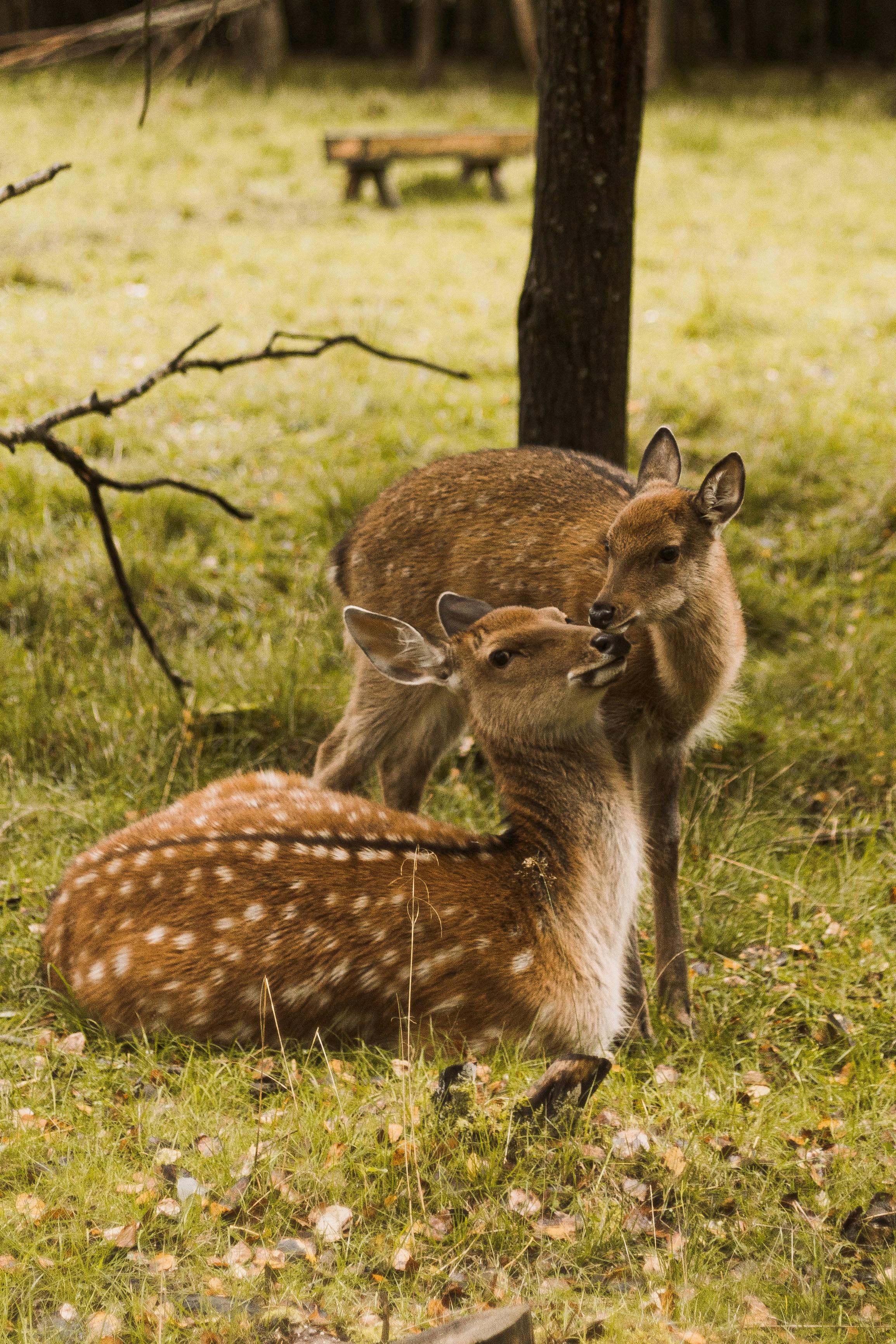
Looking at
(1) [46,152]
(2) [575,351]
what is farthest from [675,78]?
(2) [575,351]

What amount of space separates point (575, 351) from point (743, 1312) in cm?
362

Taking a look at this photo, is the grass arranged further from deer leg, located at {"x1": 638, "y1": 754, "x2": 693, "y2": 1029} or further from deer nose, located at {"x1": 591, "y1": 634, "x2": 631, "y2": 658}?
deer nose, located at {"x1": 591, "y1": 634, "x2": 631, "y2": 658}

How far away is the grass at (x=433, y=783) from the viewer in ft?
8.55

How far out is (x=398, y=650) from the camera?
3.69 metres

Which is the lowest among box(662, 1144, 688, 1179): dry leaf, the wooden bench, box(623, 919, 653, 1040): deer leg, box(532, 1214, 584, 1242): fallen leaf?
box(623, 919, 653, 1040): deer leg

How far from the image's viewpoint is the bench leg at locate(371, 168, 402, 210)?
13180 mm

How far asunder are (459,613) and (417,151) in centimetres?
1111

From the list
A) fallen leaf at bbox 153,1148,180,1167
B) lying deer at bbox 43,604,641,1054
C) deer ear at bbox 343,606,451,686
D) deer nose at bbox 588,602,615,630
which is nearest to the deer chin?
lying deer at bbox 43,604,641,1054

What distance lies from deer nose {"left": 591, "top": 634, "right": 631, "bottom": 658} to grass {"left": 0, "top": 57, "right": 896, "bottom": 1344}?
110cm

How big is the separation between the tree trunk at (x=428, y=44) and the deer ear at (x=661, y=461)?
19.1 metres

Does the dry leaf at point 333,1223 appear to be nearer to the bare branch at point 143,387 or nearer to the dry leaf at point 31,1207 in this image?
the dry leaf at point 31,1207

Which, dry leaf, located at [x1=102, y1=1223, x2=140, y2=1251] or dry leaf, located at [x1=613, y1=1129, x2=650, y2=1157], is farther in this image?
dry leaf, located at [x1=613, y1=1129, x2=650, y2=1157]

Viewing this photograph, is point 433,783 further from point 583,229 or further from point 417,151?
point 417,151

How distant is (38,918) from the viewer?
13.0 feet
